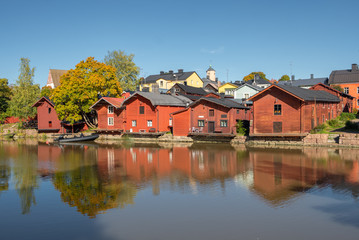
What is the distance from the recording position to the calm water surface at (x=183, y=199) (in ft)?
42.8

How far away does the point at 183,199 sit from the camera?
17203 mm

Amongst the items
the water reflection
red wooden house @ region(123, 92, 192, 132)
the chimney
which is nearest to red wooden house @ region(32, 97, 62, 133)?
red wooden house @ region(123, 92, 192, 132)

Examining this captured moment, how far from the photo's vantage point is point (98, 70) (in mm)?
55469

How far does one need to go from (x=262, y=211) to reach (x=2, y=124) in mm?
68015

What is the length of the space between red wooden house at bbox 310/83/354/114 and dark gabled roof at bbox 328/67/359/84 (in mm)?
4258

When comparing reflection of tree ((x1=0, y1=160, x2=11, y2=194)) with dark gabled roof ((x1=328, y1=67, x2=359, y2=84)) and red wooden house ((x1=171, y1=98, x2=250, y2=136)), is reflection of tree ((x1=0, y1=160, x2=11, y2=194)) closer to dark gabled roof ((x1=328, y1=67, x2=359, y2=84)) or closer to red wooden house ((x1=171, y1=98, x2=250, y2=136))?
red wooden house ((x1=171, y1=98, x2=250, y2=136))

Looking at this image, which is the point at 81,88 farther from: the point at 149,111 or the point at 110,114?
the point at 149,111

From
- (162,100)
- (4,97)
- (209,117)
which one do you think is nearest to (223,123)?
(209,117)

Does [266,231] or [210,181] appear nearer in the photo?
[266,231]

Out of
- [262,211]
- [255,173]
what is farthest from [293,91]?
[262,211]

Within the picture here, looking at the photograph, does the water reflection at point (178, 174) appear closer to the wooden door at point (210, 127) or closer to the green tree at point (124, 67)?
the wooden door at point (210, 127)

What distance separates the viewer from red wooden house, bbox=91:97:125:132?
53.8 metres

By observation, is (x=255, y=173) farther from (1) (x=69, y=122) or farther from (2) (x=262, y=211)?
(1) (x=69, y=122)

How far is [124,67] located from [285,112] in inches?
1878
